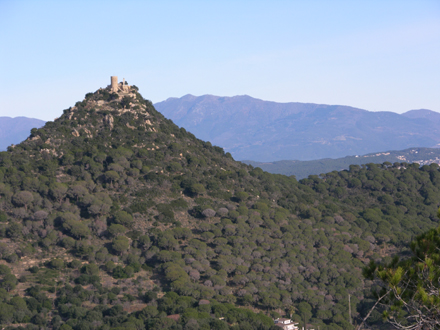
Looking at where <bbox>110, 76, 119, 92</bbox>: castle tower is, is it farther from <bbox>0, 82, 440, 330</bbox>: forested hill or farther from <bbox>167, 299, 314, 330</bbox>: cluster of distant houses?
<bbox>167, 299, 314, 330</bbox>: cluster of distant houses

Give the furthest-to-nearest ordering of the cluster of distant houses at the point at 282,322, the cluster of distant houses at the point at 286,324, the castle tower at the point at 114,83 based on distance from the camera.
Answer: the castle tower at the point at 114,83 → the cluster of distant houses at the point at 286,324 → the cluster of distant houses at the point at 282,322

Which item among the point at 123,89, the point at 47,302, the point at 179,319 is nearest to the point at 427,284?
the point at 179,319

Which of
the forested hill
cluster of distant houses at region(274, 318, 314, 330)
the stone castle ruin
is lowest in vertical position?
cluster of distant houses at region(274, 318, 314, 330)

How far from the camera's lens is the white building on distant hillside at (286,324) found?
5519 cm

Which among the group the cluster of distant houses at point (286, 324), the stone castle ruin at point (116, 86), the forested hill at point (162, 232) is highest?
the stone castle ruin at point (116, 86)

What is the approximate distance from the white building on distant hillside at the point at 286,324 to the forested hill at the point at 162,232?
1.92 meters

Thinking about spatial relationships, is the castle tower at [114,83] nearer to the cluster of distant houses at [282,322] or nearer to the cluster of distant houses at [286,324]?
the cluster of distant houses at [282,322]

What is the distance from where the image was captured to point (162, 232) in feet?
238

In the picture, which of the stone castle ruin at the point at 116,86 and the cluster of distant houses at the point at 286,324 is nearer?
the cluster of distant houses at the point at 286,324

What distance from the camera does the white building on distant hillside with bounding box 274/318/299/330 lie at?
181ft

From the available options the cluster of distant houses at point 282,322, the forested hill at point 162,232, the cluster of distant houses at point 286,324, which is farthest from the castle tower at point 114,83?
the cluster of distant houses at point 286,324

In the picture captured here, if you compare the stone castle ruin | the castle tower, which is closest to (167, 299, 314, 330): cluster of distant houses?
the stone castle ruin

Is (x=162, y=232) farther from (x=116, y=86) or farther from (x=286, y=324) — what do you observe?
(x=116, y=86)

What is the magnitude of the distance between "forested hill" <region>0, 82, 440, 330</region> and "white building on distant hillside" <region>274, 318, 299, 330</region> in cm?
192
